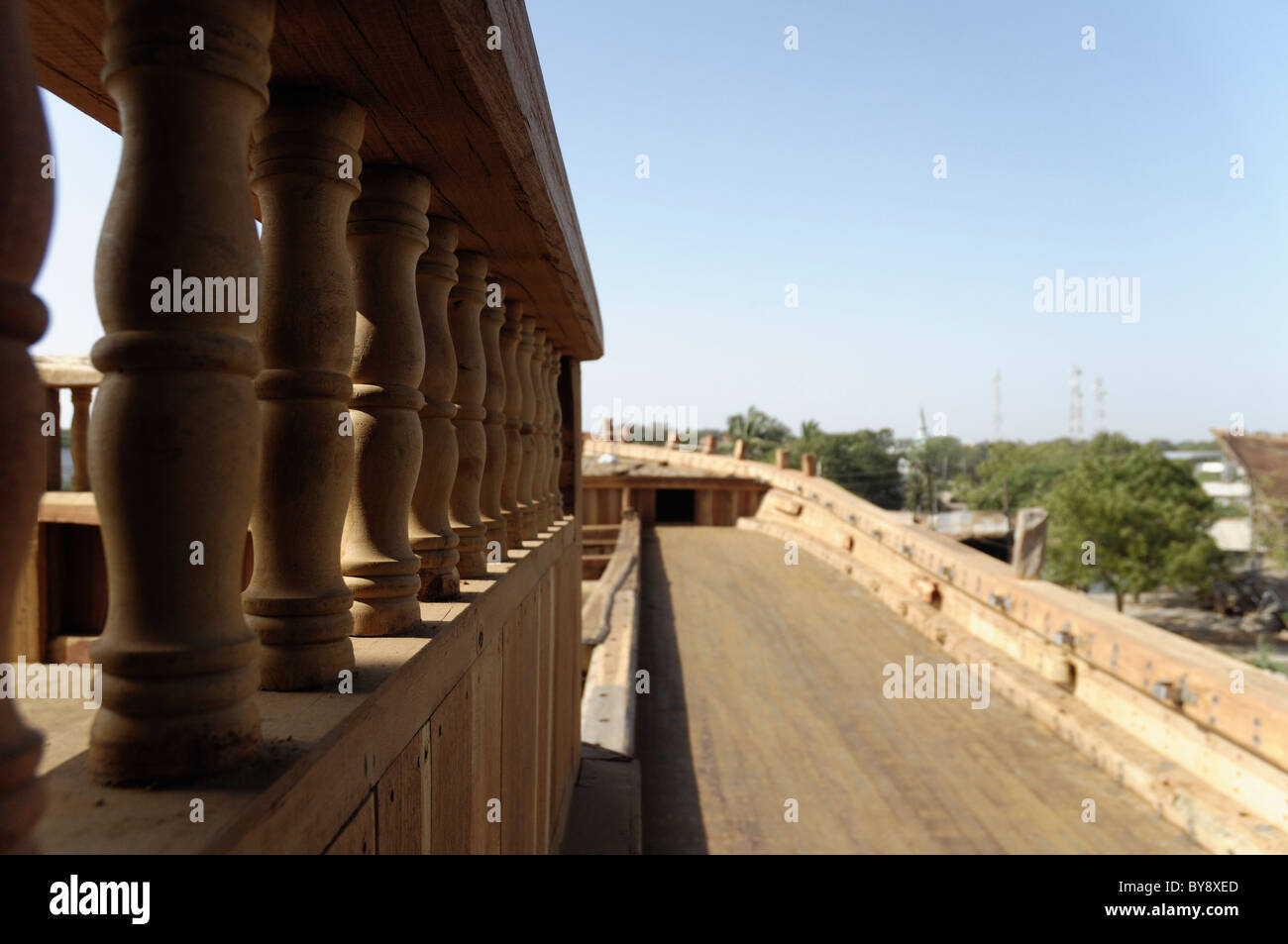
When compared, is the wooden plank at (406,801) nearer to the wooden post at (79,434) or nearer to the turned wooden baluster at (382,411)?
the turned wooden baluster at (382,411)

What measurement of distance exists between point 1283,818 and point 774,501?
1151 cm

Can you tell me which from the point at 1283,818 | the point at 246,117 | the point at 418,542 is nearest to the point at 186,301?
the point at 246,117

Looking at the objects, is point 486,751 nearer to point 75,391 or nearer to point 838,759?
point 838,759

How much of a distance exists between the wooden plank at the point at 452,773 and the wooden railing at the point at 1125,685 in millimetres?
3885

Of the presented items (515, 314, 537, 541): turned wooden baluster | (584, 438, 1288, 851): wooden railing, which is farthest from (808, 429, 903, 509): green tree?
(515, 314, 537, 541): turned wooden baluster

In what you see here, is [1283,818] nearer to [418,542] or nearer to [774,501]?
[418,542]

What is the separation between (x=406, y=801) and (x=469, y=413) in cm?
107

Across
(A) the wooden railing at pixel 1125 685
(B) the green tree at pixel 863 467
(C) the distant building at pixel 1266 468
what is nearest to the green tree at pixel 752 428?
(B) the green tree at pixel 863 467

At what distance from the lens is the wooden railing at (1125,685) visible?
154 inches

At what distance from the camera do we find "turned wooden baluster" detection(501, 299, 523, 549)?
277 centimetres

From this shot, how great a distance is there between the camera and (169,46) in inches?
32.3

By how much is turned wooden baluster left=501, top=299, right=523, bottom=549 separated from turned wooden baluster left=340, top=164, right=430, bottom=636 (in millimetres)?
1228

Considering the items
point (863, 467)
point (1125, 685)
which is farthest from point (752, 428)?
point (1125, 685)

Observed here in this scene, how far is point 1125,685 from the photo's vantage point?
16.9ft
